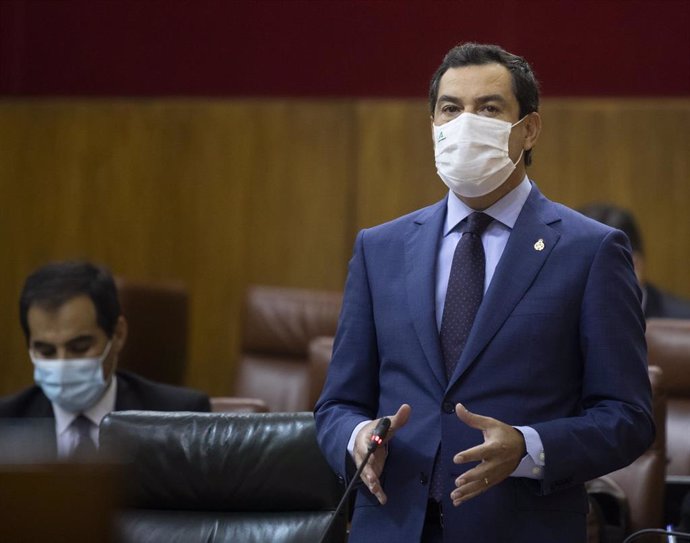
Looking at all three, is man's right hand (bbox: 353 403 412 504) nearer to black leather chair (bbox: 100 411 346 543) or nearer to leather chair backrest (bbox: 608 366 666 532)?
black leather chair (bbox: 100 411 346 543)

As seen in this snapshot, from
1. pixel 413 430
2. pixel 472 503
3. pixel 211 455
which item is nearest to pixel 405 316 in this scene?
pixel 413 430

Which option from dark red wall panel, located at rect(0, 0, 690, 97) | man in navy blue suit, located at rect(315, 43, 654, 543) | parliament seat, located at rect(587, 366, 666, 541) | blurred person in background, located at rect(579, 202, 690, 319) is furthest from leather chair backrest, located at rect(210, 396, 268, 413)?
dark red wall panel, located at rect(0, 0, 690, 97)

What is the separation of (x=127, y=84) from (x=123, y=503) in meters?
4.59

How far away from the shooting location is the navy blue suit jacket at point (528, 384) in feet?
6.55

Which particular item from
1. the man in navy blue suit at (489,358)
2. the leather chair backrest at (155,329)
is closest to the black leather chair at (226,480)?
the man in navy blue suit at (489,358)

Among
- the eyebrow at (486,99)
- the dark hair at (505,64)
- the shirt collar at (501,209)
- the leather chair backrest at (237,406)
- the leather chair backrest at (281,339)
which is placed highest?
the dark hair at (505,64)

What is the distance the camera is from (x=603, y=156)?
17.1 ft

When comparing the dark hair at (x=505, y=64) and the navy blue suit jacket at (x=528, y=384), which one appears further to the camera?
the dark hair at (x=505, y=64)

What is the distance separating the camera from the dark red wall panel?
17.1 feet

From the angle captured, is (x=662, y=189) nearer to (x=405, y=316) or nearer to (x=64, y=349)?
(x=64, y=349)

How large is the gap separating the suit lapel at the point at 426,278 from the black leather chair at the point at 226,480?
45 centimetres

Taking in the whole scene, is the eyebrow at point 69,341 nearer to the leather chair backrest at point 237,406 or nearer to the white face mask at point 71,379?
the white face mask at point 71,379

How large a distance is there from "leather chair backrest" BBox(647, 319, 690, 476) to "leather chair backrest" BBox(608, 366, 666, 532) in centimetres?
38

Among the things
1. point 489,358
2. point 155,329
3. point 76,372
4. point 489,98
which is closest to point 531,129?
point 489,98
